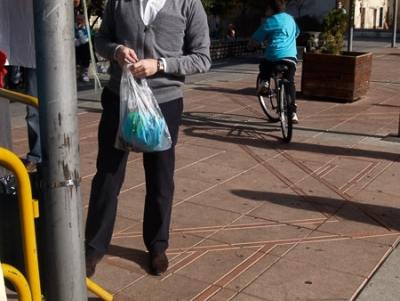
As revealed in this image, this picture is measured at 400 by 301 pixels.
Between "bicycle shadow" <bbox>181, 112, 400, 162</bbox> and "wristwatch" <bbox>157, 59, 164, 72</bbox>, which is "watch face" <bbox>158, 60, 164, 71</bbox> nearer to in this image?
"wristwatch" <bbox>157, 59, 164, 72</bbox>

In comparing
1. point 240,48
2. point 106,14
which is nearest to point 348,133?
point 106,14

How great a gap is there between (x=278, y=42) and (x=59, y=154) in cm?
603

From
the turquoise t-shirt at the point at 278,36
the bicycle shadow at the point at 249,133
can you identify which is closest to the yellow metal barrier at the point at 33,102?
the bicycle shadow at the point at 249,133

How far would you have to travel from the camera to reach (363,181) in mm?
6355

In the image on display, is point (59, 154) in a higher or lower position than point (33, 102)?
lower

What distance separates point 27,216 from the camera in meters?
2.88

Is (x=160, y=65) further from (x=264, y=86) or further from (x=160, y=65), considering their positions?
(x=264, y=86)

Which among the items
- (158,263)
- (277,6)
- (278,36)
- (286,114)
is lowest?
(158,263)

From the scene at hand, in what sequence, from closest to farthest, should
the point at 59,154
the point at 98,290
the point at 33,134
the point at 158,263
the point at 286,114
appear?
the point at 59,154, the point at 98,290, the point at 158,263, the point at 33,134, the point at 286,114

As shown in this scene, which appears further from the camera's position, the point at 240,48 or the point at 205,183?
the point at 240,48

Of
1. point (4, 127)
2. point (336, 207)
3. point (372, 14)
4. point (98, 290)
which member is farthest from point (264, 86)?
point (372, 14)

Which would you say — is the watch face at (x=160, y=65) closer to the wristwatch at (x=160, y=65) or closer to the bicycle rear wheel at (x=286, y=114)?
the wristwatch at (x=160, y=65)

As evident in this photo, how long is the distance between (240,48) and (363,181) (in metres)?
14.9

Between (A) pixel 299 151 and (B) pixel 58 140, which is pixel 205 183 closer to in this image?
(A) pixel 299 151
